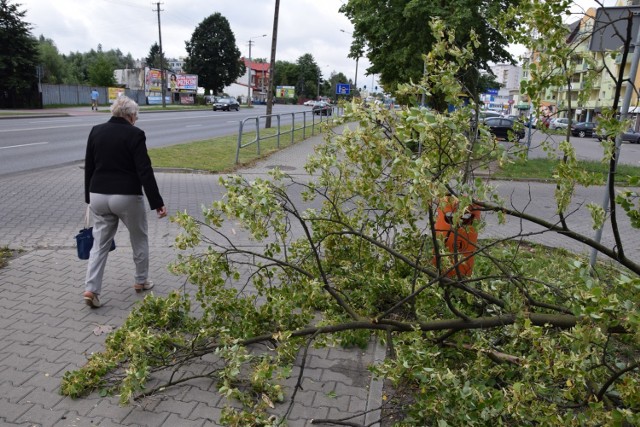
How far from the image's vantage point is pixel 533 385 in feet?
7.63

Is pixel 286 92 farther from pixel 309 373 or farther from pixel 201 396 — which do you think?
pixel 201 396

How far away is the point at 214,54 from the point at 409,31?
7138 cm

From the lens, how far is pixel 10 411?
2.98 metres

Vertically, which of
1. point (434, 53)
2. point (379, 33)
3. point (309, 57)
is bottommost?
point (434, 53)

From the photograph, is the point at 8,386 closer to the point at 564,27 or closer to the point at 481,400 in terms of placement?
the point at 481,400

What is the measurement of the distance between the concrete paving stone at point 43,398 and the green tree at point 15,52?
39.9 meters

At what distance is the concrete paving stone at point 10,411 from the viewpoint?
2.89 m

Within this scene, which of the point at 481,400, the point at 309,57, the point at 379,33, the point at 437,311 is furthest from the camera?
the point at 309,57

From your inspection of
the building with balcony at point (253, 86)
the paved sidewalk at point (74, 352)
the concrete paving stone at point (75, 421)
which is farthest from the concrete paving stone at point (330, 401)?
the building with balcony at point (253, 86)

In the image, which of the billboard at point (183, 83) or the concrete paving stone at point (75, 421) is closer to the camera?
the concrete paving stone at point (75, 421)

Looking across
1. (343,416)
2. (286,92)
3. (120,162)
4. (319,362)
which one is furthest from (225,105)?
(286,92)

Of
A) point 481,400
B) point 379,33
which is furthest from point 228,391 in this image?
point 379,33

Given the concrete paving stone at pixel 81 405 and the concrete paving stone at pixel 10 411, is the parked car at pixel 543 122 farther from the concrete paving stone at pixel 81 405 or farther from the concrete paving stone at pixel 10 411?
the concrete paving stone at pixel 10 411

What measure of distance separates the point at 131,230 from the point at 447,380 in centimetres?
321
